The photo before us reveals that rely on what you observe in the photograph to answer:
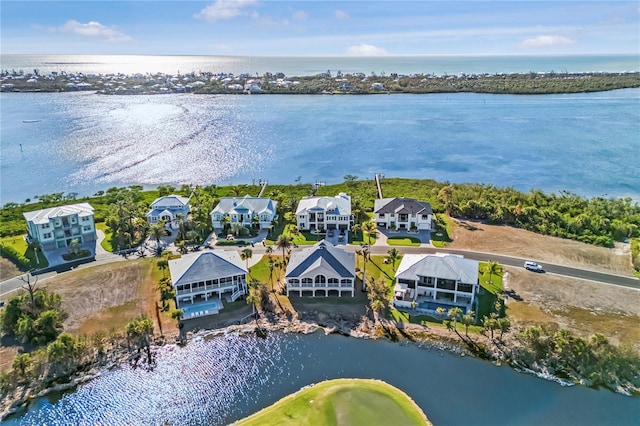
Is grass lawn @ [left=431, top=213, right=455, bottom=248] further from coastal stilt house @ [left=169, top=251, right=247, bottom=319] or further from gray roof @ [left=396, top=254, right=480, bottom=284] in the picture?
coastal stilt house @ [left=169, top=251, right=247, bottom=319]

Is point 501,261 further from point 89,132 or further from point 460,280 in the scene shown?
point 89,132

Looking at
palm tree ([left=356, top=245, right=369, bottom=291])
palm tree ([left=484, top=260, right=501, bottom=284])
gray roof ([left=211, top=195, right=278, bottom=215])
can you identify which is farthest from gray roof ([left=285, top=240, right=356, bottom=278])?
gray roof ([left=211, top=195, right=278, bottom=215])

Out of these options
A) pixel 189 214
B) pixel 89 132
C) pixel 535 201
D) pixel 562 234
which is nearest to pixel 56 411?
pixel 189 214

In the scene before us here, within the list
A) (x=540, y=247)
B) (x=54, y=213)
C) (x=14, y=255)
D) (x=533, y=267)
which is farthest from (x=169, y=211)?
(x=540, y=247)

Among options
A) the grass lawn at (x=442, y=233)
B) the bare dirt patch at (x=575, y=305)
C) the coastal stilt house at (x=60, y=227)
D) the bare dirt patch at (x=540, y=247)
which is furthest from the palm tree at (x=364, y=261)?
the coastal stilt house at (x=60, y=227)

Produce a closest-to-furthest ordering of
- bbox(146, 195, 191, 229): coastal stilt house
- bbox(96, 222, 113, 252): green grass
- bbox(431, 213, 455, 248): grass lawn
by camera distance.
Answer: bbox(96, 222, 113, 252): green grass, bbox(431, 213, 455, 248): grass lawn, bbox(146, 195, 191, 229): coastal stilt house
